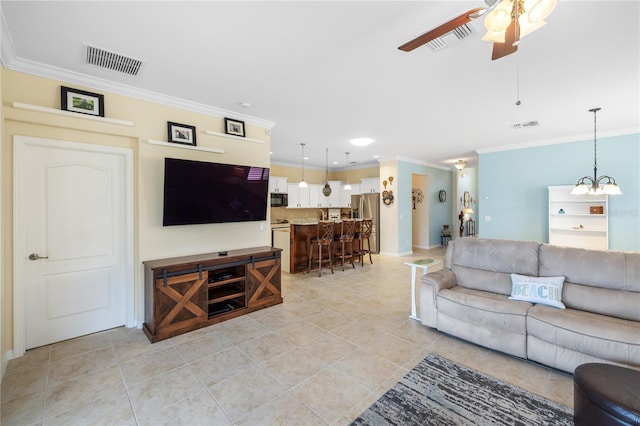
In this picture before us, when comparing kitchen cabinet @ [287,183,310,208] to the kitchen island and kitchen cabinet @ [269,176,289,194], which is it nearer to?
kitchen cabinet @ [269,176,289,194]

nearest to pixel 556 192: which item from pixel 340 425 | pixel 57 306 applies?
pixel 340 425

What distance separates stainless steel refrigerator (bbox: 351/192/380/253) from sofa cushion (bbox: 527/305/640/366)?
18.6 ft

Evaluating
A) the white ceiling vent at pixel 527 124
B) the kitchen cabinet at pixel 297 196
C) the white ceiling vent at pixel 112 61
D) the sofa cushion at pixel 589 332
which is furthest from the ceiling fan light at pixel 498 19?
the kitchen cabinet at pixel 297 196

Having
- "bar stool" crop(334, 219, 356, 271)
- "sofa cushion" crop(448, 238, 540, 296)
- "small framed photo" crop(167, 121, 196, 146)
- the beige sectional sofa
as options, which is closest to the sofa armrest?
the beige sectional sofa

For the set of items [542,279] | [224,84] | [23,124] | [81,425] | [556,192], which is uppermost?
[224,84]

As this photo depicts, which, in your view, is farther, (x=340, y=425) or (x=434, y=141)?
(x=434, y=141)

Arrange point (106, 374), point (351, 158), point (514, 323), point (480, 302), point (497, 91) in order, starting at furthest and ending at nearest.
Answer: point (351, 158) → point (497, 91) → point (480, 302) → point (514, 323) → point (106, 374)

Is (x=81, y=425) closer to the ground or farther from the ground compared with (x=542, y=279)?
closer to the ground

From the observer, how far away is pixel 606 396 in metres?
1.52

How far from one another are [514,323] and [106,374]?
3.69 m

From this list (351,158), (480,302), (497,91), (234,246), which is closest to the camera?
(480,302)

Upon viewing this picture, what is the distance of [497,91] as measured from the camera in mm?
3439

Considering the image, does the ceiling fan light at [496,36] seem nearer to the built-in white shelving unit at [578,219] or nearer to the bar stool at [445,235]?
the built-in white shelving unit at [578,219]

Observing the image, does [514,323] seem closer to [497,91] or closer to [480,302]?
[480,302]
